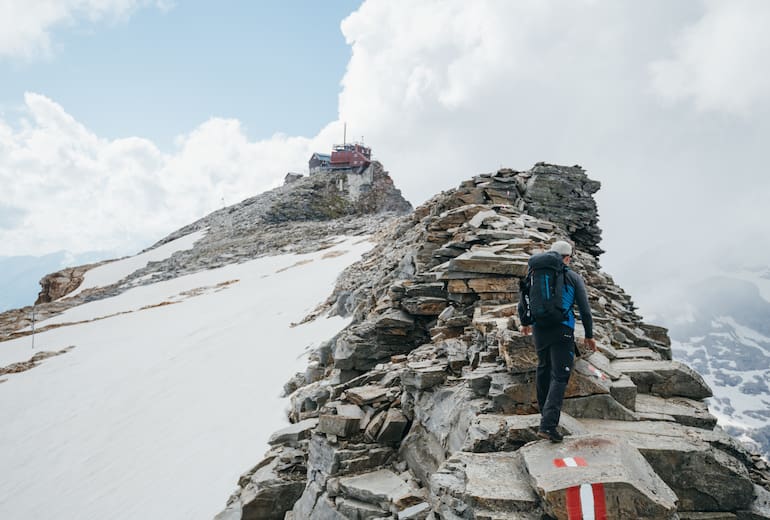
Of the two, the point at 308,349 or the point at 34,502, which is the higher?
the point at 308,349

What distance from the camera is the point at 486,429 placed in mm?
6656

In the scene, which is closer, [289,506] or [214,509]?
[289,506]

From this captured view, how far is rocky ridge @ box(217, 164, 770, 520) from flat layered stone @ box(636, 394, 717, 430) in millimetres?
30

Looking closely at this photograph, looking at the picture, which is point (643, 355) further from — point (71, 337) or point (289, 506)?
point (71, 337)

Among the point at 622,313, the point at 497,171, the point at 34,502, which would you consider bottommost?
the point at 34,502

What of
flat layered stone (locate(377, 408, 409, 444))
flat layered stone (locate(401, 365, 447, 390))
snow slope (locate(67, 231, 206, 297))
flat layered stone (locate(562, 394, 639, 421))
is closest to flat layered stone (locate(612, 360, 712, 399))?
flat layered stone (locate(562, 394, 639, 421))

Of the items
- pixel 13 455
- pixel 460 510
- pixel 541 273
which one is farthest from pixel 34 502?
pixel 541 273

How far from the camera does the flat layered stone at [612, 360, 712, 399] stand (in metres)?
7.86

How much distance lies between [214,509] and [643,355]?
1252cm

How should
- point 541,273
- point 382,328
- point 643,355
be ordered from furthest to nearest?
point 382,328 → point 643,355 → point 541,273

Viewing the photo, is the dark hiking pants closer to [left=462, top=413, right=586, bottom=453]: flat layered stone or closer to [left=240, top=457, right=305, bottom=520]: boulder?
[left=462, top=413, right=586, bottom=453]: flat layered stone

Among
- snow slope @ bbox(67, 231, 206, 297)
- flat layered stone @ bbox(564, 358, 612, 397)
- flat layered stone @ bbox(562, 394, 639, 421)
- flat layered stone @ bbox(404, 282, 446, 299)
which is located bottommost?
flat layered stone @ bbox(562, 394, 639, 421)

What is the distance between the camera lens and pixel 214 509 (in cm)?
1235

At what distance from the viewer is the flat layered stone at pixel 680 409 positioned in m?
6.95
